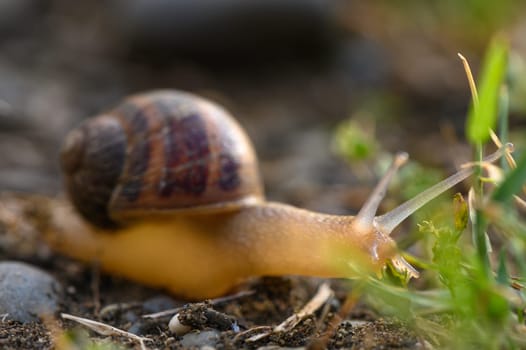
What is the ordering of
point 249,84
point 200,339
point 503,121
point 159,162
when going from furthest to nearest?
point 249,84 → point 159,162 → point 503,121 → point 200,339

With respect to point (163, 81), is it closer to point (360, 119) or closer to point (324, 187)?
point (360, 119)

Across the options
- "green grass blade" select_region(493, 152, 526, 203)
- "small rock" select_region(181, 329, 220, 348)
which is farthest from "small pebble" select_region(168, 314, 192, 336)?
"green grass blade" select_region(493, 152, 526, 203)

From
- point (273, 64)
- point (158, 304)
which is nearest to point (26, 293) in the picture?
point (158, 304)

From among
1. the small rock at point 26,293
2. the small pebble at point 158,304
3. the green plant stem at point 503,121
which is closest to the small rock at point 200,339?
the small pebble at point 158,304

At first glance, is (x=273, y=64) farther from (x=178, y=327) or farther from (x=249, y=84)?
(x=178, y=327)

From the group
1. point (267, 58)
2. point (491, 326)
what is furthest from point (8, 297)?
point (267, 58)

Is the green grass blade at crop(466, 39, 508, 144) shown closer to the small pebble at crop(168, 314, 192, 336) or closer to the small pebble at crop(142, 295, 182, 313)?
the small pebble at crop(168, 314, 192, 336)
